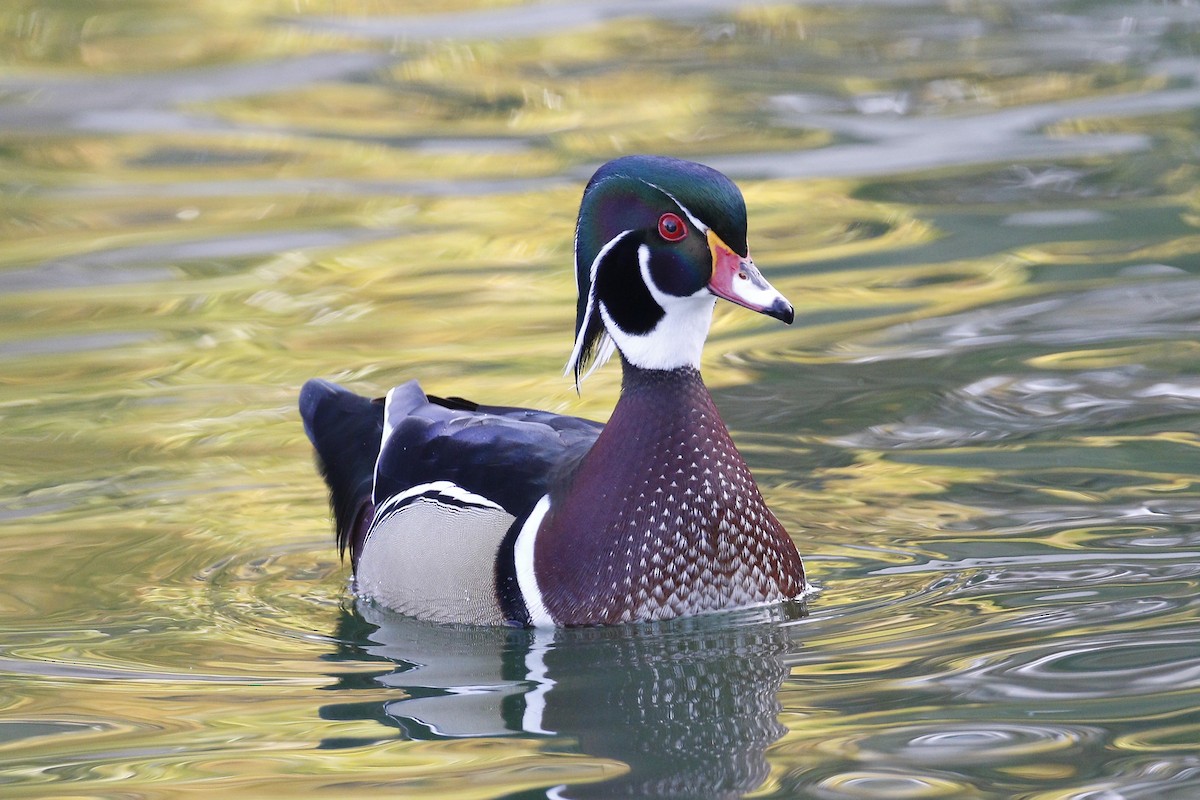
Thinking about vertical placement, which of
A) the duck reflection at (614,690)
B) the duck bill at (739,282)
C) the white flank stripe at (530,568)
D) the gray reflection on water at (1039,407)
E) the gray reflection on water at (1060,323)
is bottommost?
the duck reflection at (614,690)

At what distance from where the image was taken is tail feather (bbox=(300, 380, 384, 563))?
20.3ft

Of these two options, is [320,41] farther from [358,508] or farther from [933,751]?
[933,751]

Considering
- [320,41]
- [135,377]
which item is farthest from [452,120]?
[135,377]

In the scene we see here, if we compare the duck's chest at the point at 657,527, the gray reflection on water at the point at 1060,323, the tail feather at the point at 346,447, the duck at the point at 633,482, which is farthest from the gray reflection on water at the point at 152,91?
the duck's chest at the point at 657,527

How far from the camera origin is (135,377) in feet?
26.7

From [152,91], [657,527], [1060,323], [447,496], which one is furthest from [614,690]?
[152,91]

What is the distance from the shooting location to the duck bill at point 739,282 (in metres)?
5.08

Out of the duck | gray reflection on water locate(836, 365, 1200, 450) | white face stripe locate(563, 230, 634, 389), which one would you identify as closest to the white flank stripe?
the duck

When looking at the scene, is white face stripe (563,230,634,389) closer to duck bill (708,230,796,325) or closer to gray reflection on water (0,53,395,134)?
duck bill (708,230,796,325)

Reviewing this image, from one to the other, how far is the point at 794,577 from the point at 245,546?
A: 6.26 ft

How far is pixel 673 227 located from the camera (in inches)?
206

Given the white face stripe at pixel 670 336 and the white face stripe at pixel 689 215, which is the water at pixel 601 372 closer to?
the white face stripe at pixel 670 336

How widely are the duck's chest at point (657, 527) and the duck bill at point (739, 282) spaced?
0.38 m

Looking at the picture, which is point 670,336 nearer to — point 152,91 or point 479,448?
point 479,448
